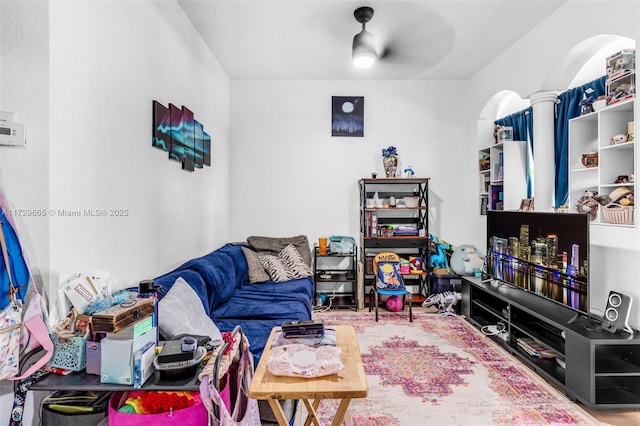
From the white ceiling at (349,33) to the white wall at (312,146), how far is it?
0.86 feet

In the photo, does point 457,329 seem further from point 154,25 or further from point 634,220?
point 154,25

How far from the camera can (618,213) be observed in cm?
241

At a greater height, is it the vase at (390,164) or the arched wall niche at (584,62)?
the arched wall niche at (584,62)

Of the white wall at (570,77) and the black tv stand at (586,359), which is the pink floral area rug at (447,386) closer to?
the black tv stand at (586,359)

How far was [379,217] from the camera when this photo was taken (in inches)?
180

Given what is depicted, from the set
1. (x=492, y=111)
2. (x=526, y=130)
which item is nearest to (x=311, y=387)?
(x=526, y=130)

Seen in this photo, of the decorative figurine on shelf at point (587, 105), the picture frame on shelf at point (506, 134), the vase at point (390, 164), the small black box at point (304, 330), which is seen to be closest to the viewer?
the small black box at point (304, 330)

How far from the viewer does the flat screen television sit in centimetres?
242

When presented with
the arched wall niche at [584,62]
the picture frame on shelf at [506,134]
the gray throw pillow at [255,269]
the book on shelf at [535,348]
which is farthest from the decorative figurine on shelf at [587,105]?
the gray throw pillow at [255,269]

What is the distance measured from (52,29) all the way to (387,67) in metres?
3.47

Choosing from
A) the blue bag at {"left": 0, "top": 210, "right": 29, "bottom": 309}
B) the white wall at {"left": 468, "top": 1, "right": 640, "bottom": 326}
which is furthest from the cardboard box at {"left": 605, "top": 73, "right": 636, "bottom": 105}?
the blue bag at {"left": 0, "top": 210, "right": 29, "bottom": 309}

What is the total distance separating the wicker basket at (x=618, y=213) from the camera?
2332 millimetres

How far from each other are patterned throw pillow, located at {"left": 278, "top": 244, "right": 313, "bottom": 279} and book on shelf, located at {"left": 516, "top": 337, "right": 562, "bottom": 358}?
212 centimetres

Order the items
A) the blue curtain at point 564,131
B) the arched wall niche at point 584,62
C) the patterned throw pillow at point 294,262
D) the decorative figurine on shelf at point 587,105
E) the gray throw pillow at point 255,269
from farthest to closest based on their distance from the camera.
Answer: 1. the patterned throw pillow at point 294,262
2. the gray throw pillow at point 255,269
3. the blue curtain at point 564,131
4. the decorative figurine on shelf at point 587,105
5. the arched wall niche at point 584,62
